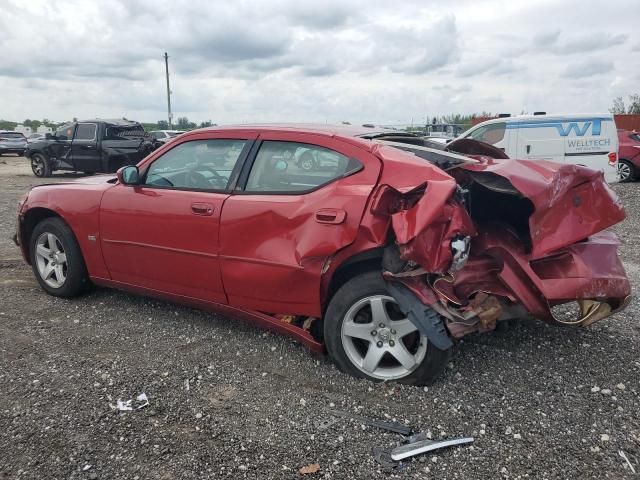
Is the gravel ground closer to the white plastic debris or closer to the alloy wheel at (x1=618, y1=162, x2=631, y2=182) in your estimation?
the white plastic debris

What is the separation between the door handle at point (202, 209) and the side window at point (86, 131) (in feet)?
44.2

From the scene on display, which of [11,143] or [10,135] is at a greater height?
[10,135]

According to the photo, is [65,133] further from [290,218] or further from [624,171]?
[624,171]

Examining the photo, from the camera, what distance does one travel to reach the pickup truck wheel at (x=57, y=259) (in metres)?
4.59

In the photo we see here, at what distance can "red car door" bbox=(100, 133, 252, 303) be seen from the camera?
12.4 feet

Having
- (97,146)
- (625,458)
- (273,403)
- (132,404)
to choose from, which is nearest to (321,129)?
(273,403)

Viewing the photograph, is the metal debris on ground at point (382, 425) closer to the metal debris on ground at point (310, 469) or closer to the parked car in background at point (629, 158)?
the metal debris on ground at point (310, 469)

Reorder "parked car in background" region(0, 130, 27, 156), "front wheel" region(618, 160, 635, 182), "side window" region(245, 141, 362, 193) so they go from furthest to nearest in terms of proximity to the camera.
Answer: "parked car in background" region(0, 130, 27, 156) → "front wheel" region(618, 160, 635, 182) → "side window" region(245, 141, 362, 193)

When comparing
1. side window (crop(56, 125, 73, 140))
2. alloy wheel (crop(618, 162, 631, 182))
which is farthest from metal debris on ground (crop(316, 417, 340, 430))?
side window (crop(56, 125, 73, 140))

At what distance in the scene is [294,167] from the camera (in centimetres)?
357

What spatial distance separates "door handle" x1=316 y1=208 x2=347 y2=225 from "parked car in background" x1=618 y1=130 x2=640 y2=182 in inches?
572

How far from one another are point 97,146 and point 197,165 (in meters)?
13.0

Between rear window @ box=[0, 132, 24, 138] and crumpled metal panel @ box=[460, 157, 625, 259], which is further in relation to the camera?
rear window @ box=[0, 132, 24, 138]

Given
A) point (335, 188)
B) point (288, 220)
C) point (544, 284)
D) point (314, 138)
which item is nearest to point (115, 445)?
point (288, 220)
